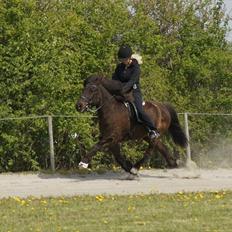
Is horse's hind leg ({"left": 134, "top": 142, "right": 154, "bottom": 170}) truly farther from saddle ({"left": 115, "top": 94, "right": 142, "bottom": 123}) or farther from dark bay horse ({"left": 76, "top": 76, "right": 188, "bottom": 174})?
saddle ({"left": 115, "top": 94, "right": 142, "bottom": 123})

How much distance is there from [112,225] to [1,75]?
8765 mm

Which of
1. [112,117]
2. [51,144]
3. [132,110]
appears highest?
[132,110]

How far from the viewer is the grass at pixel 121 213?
10.6 meters

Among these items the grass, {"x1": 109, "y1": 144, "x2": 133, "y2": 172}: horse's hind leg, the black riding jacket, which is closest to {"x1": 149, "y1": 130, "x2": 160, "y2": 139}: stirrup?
{"x1": 109, "y1": 144, "x2": 133, "y2": 172}: horse's hind leg

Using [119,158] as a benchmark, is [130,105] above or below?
above

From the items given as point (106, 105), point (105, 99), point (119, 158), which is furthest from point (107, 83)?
point (119, 158)

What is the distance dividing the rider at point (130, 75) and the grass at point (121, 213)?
3156mm

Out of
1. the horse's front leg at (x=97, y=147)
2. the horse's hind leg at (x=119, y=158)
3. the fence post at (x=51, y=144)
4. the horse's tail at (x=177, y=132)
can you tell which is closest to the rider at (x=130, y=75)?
the horse's hind leg at (x=119, y=158)

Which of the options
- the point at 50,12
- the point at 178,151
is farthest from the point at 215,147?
the point at 50,12

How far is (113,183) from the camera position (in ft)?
52.4

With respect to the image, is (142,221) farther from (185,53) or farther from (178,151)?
(185,53)

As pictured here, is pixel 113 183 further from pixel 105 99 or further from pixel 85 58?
pixel 85 58

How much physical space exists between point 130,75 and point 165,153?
2.36 meters

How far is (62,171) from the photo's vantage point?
60.5 ft
